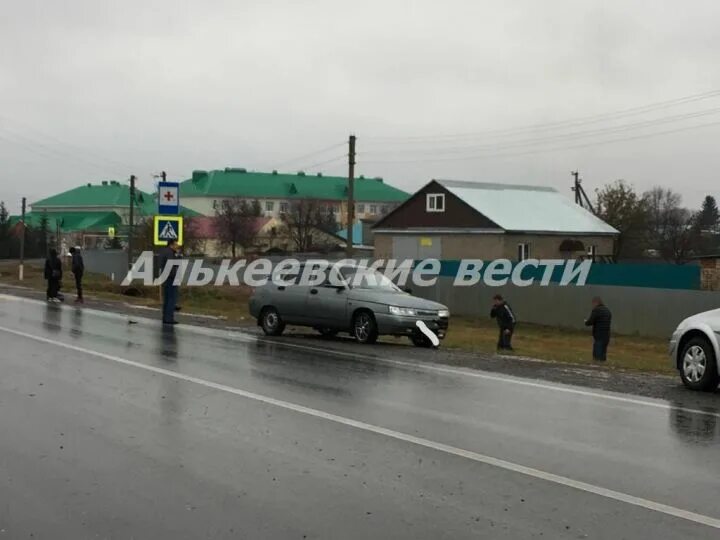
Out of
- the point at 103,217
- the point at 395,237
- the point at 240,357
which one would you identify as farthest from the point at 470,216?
the point at 103,217

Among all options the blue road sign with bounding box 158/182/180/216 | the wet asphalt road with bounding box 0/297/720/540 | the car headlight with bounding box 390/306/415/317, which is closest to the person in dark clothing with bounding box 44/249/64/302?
the blue road sign with bounding box 158/182/180/216

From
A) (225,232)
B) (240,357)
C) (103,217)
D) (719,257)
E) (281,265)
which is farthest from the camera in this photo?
(103,217)

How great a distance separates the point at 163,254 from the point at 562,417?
12.2 m

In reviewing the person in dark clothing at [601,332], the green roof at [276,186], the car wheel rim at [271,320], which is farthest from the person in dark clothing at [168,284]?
the green roof at [276,186]

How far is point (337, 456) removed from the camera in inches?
261

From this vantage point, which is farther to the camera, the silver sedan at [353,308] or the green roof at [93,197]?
the green roof at [93,197]

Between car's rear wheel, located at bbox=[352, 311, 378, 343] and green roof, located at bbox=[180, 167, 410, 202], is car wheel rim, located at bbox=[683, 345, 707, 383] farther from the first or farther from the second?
green roof, located at bbox=[180, 167, 410, 202]

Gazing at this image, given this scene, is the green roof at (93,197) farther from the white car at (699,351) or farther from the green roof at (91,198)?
the white car at (699,351)

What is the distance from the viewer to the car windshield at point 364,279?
1653 cm

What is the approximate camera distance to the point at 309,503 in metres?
Result: 5.38

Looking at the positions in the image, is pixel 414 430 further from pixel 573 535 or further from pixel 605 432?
pixel 573 535

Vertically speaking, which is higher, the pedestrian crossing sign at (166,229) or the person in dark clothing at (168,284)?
the pedestrian crossing sign at (166,229)

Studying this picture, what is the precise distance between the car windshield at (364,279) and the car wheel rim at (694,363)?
21.9 feet

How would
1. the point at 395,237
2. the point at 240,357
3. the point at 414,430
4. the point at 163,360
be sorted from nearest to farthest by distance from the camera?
the point at 414,430 → the point at 163,360 → the point at 240,357 → the point at 395,237
